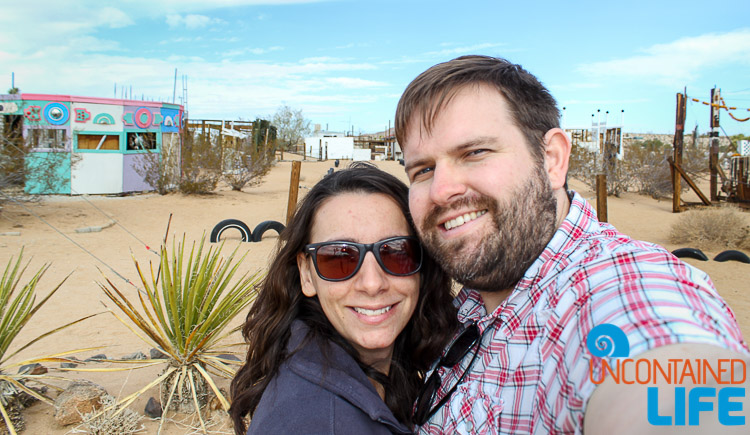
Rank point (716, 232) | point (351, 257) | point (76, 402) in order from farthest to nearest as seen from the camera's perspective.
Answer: point (716, 232) → point (76, 402) → point (351, 257)

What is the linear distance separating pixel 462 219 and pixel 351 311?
1.71 ft

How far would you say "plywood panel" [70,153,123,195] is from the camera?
1747 centimetres

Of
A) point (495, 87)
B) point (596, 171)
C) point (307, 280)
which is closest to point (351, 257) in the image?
point (307, 280)

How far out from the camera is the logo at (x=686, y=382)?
0.84 m

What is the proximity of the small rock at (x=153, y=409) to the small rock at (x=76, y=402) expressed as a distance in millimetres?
315

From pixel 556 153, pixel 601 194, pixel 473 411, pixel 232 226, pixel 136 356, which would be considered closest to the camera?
pixel 473 411

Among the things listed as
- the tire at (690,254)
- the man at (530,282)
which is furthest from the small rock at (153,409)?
the tire at (690,254)

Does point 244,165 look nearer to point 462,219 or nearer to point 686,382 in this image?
point 462,219

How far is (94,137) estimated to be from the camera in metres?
17.8

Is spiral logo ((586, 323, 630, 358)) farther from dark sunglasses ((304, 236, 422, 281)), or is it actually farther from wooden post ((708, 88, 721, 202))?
wooden post ((708, 88, 721, 202))

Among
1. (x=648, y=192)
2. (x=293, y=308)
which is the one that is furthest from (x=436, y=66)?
(x=648, y=192)

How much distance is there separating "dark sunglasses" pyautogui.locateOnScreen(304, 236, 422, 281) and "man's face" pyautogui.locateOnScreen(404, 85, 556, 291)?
18 cm

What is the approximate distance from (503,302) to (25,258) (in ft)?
33.6

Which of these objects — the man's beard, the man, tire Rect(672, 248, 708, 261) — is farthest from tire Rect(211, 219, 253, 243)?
the man's beard
